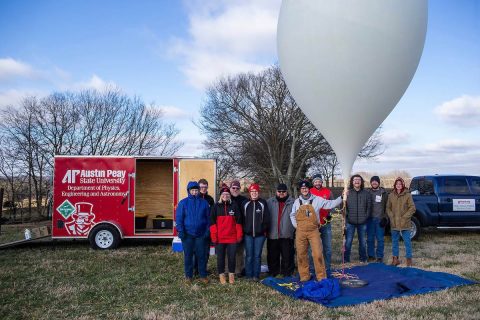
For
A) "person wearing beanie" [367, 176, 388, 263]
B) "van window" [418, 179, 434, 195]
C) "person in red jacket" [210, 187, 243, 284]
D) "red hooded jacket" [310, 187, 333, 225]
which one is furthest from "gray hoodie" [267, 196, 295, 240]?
"van window" [418, 179, 434, 195]

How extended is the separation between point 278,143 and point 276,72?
4.56 metres

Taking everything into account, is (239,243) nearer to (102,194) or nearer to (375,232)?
(375,232)

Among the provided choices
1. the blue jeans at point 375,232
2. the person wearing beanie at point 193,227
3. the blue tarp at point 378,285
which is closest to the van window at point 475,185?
the blue jeans at point 375,232

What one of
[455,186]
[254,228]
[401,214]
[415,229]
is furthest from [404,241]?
[455,186]

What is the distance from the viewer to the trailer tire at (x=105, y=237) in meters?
9.45

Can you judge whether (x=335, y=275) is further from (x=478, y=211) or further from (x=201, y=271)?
(x=478, y=211)

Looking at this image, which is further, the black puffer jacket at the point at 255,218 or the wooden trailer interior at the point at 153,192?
the wooden trailer interior at the point at 153,192

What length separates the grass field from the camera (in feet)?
15.9

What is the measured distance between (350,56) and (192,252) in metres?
3.64

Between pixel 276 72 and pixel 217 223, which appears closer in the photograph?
pixel 217 223

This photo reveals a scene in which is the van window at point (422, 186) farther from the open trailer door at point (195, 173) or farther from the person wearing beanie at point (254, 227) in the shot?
the person wearing beanie at point (254, 227)

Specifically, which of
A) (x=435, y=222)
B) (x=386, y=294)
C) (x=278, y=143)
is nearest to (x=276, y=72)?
(x=278, y=143)

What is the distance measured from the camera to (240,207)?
254 inches

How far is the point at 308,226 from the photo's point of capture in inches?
235
